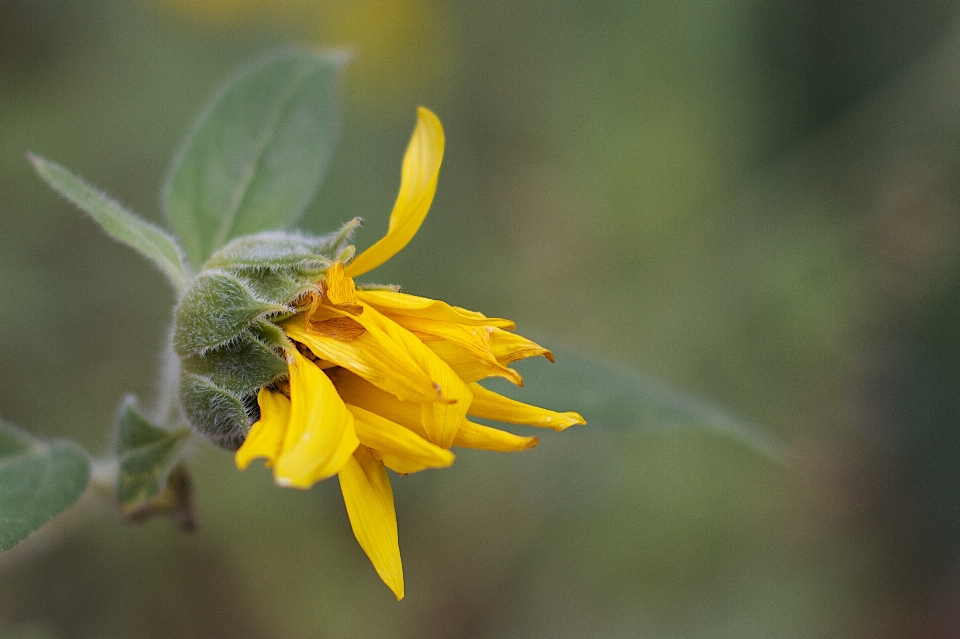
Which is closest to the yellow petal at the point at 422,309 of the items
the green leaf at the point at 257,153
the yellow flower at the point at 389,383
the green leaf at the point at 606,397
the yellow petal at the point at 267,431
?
the yellow flower at the point at 389,383

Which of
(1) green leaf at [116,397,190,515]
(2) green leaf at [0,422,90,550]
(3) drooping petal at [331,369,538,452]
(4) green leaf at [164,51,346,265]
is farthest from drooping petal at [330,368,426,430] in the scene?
(4) green leaf at [164,51,346,265]

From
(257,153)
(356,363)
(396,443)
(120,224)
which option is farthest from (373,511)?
(257,153)

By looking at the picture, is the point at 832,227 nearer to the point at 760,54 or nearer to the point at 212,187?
the point at 760,54

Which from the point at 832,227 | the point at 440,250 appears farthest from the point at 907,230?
the point at 440,250

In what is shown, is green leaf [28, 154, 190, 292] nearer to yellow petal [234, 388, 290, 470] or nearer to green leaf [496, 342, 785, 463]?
yellow petal [234, 388, 290, 470]

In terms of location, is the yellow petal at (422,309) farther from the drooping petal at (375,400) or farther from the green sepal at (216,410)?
the green sepal at (216,410)

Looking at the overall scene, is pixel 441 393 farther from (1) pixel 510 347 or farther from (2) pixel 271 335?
(2) pixel 271 335
